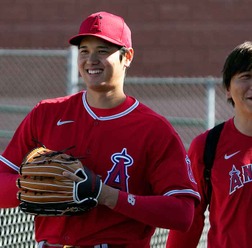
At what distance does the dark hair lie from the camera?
4098mm

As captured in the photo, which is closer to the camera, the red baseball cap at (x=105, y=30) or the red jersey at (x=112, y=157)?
the red jersey at (x=112, y=157)

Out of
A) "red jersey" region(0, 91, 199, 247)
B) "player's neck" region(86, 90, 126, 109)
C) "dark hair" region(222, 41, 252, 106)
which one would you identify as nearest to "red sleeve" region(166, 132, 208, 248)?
"dark hair" region(222, 41, 252, 106)

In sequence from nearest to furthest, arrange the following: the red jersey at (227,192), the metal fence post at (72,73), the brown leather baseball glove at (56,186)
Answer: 1. the brown leather baseball glove at (56,186)
2. the red jersey at (227,192)
3. the metal fence post at (72,73)

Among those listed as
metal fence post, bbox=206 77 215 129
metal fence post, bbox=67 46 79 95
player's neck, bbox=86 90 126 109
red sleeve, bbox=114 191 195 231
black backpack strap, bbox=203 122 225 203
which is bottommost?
red sleeve, bbox=114 191 195 231

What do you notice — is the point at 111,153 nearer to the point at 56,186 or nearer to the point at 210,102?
the point at 56,186

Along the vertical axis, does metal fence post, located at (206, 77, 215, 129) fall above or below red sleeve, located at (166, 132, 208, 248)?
above

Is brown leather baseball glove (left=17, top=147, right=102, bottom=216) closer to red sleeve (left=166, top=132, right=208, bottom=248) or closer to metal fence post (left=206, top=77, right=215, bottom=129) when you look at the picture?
red sleeve (left=166, top=132, right=208, bottom=248)

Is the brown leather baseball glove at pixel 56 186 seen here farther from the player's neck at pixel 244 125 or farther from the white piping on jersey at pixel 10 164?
the player's neck at pixel 244 125

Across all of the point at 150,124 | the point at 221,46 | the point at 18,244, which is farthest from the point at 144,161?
the point at 221,46

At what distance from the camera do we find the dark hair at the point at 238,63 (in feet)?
13.4

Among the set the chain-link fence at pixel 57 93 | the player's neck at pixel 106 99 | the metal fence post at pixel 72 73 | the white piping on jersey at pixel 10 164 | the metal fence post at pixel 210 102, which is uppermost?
the chain-link fence at pixel 57 93

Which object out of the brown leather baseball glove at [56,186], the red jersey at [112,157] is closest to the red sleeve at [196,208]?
the red jersey at [112,157]

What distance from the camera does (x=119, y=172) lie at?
11.8 ft

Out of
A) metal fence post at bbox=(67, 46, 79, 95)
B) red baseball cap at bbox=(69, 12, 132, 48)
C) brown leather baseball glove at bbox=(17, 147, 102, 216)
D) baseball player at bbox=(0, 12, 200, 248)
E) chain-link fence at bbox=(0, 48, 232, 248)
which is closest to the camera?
brown leather baseball glove at bbox=(17, 147, 102, 216)
